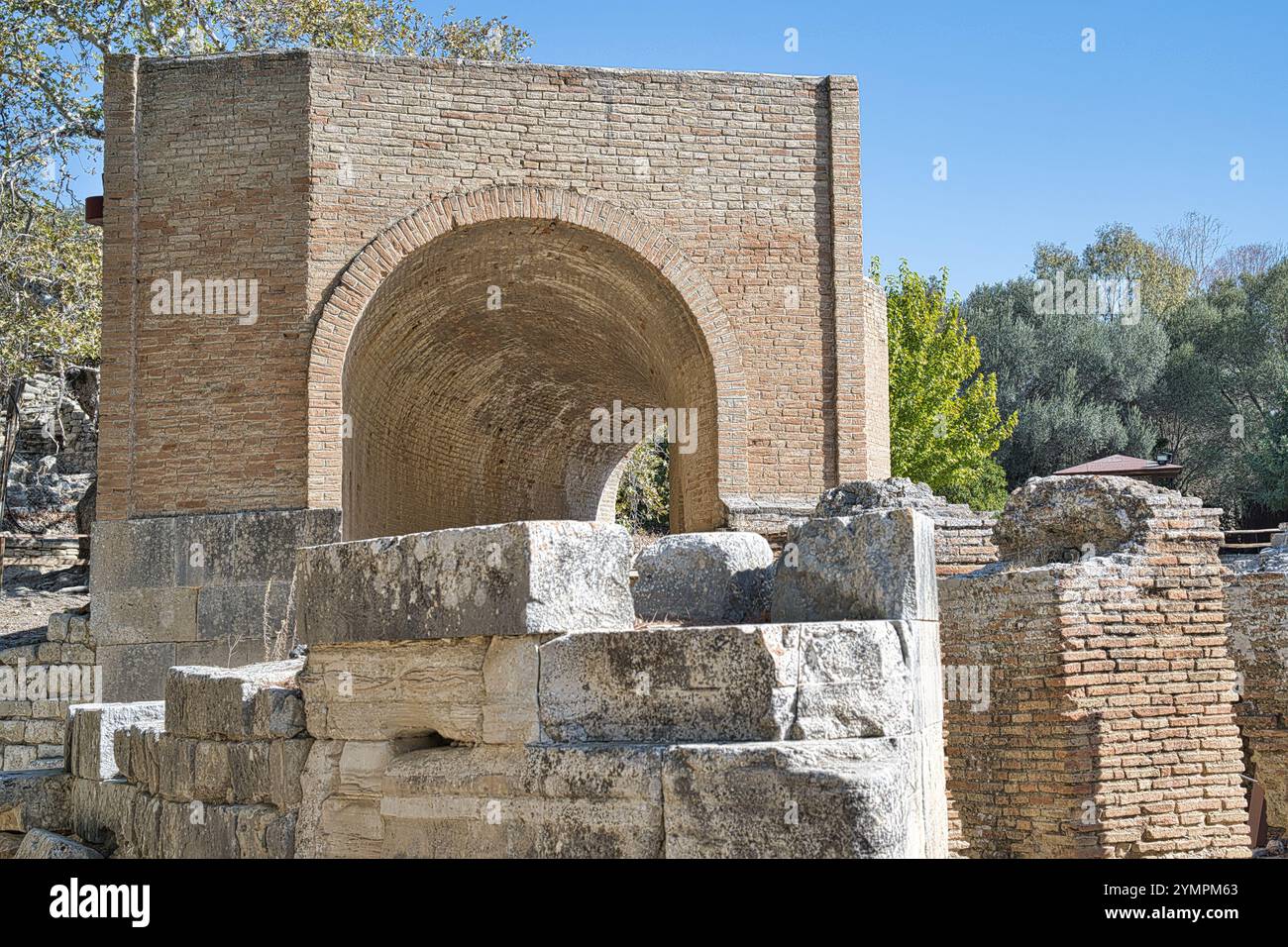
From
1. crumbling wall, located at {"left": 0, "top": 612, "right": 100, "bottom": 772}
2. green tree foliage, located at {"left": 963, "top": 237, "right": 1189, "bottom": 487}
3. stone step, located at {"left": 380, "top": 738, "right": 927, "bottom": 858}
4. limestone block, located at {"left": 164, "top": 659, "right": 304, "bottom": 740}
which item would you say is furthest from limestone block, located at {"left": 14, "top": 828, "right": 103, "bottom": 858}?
green tree foliage, located at {"left": 963, "top": 237, "right": 1189, "bottom": 487}

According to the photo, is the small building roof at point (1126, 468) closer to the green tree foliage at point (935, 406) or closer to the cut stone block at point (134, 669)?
the green tree foliage at point (935, 406)

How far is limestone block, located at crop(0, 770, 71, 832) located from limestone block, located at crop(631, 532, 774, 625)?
347 centimetres

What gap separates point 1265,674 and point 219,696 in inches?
274

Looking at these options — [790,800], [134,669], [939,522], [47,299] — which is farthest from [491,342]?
[790,800]

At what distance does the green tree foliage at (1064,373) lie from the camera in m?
33.7

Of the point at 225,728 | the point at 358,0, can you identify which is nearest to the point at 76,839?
the point at 225,728

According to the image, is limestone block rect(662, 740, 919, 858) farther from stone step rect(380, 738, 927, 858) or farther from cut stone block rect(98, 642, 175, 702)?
cut stone block rect(98, 642, 175, 702)

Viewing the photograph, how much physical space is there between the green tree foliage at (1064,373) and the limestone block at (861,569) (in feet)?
95.8

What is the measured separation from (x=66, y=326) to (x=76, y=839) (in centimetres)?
1259

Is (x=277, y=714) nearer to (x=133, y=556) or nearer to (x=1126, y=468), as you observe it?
(x=133, y=556)

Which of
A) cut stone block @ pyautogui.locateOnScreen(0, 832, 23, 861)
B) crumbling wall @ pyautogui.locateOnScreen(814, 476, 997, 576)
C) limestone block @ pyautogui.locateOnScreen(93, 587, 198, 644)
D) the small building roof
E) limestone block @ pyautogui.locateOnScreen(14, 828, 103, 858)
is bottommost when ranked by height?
cut stone block @ pyautogui.locateOnScreen(0, 832, 23, 861)

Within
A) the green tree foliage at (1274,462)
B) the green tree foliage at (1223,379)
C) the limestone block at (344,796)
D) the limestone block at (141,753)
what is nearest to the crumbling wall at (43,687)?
the limestone block at (141,753)

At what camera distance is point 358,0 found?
2047 cm

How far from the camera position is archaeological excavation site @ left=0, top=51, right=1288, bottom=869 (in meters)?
4.39
